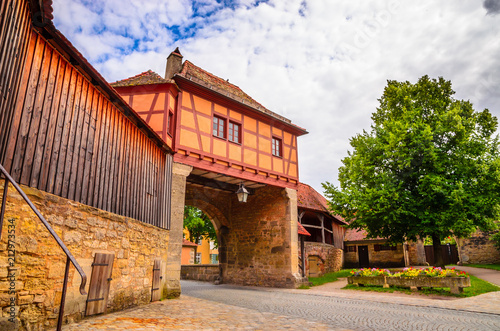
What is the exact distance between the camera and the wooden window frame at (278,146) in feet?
47.0

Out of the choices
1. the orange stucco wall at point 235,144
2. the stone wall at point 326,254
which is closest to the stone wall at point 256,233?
the orange stucco wall at point 235,144

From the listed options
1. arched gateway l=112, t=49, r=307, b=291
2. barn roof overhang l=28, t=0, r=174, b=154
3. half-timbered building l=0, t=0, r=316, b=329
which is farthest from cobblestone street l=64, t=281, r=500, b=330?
barn roof overhang l=28, t=0, r=174, b=154

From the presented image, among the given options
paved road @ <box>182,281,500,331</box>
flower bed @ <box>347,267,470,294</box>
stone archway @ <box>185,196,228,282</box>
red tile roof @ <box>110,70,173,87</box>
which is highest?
red tile roof @ <box>110,70,173,87</box>

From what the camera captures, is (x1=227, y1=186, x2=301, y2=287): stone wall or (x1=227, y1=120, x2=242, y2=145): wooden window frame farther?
(x1=227, y1=186, x2=301, y2=287): stone wall

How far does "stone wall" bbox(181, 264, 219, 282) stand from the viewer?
18.1 meters

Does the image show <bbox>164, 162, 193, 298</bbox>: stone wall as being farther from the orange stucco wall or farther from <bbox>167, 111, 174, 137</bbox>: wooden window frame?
<bbox>167, 111, 174, 137</bbox>: wooden window frame

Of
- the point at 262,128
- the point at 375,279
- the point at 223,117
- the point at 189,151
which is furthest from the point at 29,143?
the point at 375,279

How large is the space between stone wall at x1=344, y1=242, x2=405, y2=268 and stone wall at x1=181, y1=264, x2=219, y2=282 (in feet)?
38.8

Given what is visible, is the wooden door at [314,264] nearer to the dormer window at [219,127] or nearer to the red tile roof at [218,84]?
the red tile roof at [218,84]

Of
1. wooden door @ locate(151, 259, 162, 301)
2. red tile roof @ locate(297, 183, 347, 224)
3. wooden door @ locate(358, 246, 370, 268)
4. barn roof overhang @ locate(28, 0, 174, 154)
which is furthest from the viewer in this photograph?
wooden door @ locate(358, 246, 370, 268)

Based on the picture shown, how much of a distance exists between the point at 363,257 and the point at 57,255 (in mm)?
23964

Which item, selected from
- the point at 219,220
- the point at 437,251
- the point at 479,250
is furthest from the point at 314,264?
the point at 479,250

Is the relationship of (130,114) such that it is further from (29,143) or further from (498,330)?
(498,330)

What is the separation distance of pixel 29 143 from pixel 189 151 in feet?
22.0
